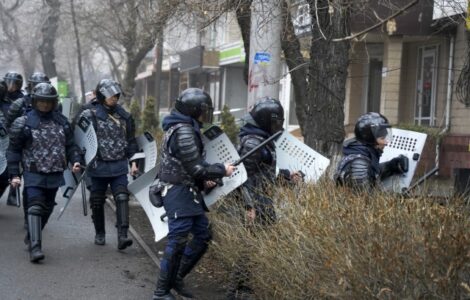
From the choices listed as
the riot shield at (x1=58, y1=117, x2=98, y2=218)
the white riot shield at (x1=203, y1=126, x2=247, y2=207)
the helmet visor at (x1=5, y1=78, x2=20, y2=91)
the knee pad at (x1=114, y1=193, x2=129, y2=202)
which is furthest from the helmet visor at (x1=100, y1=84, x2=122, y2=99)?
the helmet visor at (x1=5, y1=78, x2=20, y2=91)

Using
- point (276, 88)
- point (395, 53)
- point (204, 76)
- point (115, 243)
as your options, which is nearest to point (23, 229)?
point (115, 243)

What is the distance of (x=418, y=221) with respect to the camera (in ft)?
13.2

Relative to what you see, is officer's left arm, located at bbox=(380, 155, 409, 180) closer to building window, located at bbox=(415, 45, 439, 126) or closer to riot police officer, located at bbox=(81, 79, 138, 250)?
riot police officer, located at bbox=(81, 79, 138, 250)

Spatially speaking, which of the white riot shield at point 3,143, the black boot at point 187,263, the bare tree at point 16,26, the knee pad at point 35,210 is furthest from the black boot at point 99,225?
the bare tree at point 16,26

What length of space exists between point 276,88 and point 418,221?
4.47 meters

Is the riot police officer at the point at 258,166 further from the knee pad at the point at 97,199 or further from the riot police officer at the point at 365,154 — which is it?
the knee pad at the point at 97,199

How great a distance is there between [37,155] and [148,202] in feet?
4.05

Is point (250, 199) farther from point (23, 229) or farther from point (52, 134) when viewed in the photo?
point (23, 229)

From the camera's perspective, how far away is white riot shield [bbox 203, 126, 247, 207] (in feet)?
18.7

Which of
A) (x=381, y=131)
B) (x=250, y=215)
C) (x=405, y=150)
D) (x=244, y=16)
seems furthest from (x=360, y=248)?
(x=244, y=16)

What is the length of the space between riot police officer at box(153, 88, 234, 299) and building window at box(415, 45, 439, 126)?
12831mm

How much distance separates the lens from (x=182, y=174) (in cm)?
539

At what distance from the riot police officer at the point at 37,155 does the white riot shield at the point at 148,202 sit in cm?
74

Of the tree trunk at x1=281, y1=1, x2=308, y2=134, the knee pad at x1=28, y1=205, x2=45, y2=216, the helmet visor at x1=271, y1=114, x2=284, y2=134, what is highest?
the tree trunk at x1=281, y1=1, x2=308, y2=134
